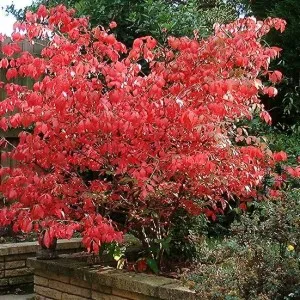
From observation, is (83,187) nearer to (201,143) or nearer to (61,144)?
(61,144)

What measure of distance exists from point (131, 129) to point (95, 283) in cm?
146

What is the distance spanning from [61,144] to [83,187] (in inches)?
17.2

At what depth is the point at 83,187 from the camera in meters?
5.41

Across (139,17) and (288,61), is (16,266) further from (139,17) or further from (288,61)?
(288,61)

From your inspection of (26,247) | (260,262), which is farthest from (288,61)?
(260,262)

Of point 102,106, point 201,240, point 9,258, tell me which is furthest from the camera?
point 9,258

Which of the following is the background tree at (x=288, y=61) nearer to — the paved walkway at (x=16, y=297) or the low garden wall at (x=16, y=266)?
the low garden wall at (x=16, y=266)

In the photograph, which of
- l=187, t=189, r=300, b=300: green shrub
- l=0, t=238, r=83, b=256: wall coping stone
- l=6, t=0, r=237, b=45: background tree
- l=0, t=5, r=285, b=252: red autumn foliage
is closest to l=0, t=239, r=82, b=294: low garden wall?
l=0, t=238, r=83, b=256: wall coping stone

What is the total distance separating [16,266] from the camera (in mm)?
6707

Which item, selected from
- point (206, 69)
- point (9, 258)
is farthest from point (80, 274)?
point (206, 69)

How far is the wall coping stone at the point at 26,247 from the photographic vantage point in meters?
6.60

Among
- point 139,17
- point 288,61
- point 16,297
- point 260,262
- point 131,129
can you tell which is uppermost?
point 139,17

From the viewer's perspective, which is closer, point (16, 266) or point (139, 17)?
point (16, 266)

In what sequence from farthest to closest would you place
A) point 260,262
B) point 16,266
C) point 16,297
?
point 16,266, point 16,297, point 260,262
